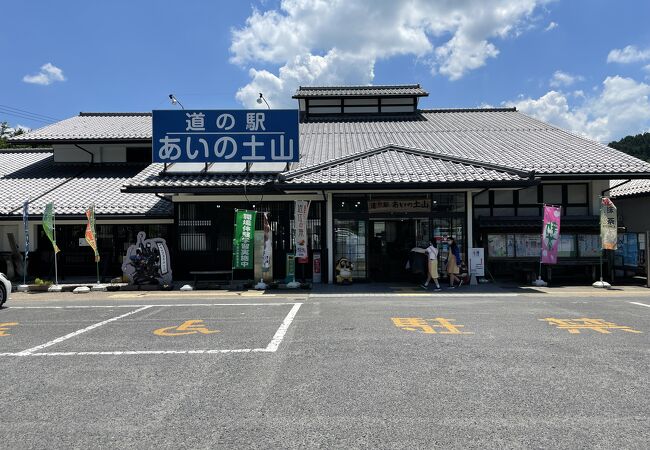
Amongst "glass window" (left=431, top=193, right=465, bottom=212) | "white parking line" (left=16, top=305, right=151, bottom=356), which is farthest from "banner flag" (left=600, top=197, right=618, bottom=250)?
"white parking line" (left=16, top=305, right=151, bottom=356)

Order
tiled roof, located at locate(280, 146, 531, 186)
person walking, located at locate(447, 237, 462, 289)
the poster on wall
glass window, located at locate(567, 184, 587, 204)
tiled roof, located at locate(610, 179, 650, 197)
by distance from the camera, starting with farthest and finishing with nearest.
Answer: tiled roof, located at locate(610, 179, 650, 197) < glass window, located at locate(567, 184, 587, 204) < the poster on wall < person walking, located at locate(447, 237, 462, 289) < tiled roof, located at locate(280, 146, 531, 186)

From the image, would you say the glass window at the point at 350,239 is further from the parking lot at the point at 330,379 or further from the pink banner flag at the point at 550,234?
the pink banner flag at the point at 550,234

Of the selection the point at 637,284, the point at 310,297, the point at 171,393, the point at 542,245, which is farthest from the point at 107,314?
the point at 637,284

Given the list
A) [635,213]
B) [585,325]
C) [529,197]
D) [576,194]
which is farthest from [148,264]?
[635,213]

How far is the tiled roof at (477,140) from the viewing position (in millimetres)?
14754

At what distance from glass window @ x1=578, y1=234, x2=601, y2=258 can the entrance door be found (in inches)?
216

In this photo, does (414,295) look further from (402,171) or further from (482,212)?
(482,212)

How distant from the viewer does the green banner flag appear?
13.3 metres

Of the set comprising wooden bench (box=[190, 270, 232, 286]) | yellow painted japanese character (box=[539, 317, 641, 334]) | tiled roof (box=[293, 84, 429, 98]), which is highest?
tiled roof (box=[293, 84, 429, 98])

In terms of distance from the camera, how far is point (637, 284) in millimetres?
13688

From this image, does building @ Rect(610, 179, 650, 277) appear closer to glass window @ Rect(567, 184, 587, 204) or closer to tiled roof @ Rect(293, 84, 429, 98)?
glass window @ Rect(567, 184, 587, 204)

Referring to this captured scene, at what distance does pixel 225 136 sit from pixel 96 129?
868 centimetres

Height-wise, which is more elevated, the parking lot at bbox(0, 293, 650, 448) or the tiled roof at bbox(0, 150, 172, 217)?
the tiled roof at bbox(0, 150, 172, 217)

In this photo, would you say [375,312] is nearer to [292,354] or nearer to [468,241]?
[292,354]
